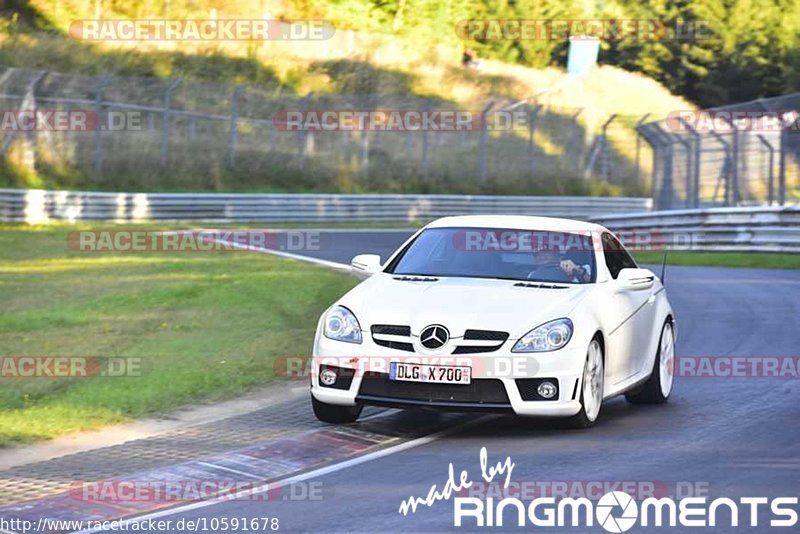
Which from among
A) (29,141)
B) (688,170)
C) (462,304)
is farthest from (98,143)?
(462,304)

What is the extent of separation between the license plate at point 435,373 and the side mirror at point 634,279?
6.14 feet

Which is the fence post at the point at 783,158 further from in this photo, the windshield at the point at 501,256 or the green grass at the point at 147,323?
the windshield at the point at 501,256

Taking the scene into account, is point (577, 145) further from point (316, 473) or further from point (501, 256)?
point (316, 473)

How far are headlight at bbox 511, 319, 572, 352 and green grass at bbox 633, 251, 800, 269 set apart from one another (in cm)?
1691

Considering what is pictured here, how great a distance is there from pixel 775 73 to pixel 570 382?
66.9 m

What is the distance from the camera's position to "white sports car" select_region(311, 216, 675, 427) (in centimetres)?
942

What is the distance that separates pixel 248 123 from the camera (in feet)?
143

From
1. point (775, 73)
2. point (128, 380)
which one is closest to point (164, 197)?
point (128, 380)

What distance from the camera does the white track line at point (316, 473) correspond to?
7656 millimetres

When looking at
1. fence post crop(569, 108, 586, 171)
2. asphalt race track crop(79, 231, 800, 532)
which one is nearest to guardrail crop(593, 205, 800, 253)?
asphalt race track crop(79, 231, 800, 532)

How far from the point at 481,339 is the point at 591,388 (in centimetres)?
95

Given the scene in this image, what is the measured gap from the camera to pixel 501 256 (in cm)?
1075

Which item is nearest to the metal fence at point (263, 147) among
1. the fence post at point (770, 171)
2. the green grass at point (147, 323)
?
the fence post at point (770, 171)

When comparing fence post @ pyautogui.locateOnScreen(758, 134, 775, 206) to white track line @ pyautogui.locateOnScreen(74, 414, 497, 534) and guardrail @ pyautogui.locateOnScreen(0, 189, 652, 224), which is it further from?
white track line @ pyautogui.locateOnScreen(74, 414, 497, 534)
